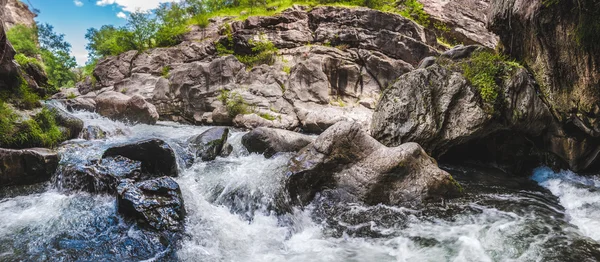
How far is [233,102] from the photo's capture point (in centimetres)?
1641

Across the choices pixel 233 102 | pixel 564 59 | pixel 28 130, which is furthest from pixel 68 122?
pixel 564 59

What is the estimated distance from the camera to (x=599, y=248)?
13.9 ft

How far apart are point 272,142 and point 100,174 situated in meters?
4.89

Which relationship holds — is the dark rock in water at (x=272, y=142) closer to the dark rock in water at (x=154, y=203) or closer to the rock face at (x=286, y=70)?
the dark rock in water at (x=154, y=203)

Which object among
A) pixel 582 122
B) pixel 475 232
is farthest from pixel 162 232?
pixel 582 122

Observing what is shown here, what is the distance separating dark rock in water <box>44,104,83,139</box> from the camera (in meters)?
9.40

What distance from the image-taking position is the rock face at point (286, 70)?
1672cm

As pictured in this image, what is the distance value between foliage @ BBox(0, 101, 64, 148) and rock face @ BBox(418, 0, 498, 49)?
85.0 feet

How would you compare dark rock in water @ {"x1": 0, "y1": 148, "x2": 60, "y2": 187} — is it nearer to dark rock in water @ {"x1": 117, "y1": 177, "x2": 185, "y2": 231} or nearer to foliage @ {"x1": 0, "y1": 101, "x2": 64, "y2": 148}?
foliage @ {"x1": 0, "y1": 101, "x2": 64, "y2": 148}

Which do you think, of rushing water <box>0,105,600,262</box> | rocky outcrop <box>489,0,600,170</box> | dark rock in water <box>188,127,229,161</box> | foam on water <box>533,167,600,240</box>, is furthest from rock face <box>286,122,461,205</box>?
dark rock in water <box>188,127,229,161</box>

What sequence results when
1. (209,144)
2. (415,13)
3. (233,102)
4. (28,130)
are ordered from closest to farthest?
(28,130) → (209,144) → (233,102) → (415,13)

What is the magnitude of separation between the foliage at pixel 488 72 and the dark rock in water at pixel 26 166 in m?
11.3

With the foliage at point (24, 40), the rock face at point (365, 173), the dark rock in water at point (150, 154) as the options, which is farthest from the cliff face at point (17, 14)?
the rock face at point (365, 173)

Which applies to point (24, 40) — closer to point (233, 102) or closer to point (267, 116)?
point (233, 102)
